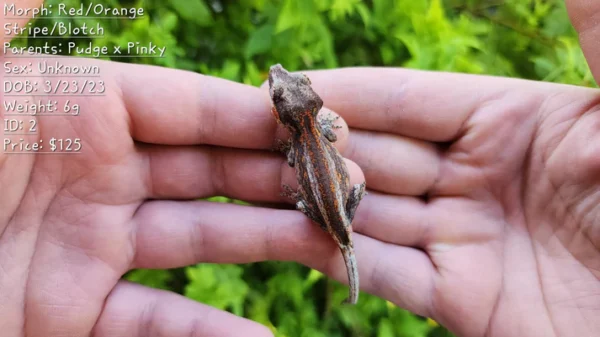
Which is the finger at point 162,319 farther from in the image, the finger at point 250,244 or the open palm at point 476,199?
the open palm at point 476,199

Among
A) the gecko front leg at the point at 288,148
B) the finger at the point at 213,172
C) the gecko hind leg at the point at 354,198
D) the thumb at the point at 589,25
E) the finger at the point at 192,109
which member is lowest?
the gecko hind leg at the point at 354,198

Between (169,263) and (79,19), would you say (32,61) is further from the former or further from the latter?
(169,263)

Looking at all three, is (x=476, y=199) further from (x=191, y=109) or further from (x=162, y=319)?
(x=162, y=319)

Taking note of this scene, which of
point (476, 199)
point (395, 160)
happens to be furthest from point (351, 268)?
point (476, 199)

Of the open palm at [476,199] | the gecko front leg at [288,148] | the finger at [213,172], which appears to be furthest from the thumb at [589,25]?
the gecko front leg at [288,148]

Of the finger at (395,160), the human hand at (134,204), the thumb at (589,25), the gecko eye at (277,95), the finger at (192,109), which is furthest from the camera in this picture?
the finger at (395,160)

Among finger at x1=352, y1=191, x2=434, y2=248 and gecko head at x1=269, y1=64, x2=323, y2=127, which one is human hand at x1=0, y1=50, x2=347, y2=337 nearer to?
gecko head at x1=269, y1=64, x2=323, y2=127

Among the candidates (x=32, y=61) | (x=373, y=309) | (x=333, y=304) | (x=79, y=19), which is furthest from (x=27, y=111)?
(x=373, y=309)
